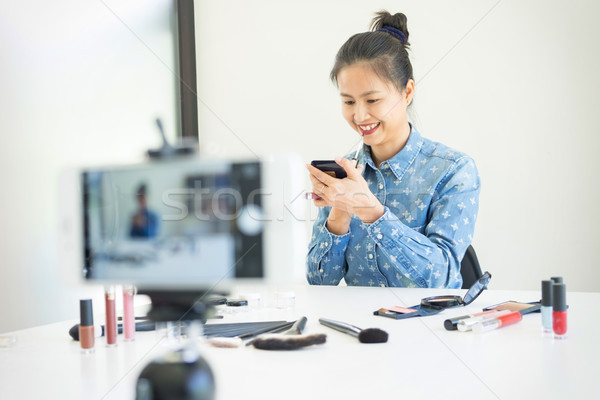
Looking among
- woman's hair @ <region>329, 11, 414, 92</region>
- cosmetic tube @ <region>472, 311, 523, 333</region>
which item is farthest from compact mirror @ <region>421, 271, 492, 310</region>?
woman's hair @ <region>329, 11, 414, 92</region>

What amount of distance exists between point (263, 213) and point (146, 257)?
0.16ft

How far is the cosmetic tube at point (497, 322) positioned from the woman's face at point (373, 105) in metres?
→ 0.55

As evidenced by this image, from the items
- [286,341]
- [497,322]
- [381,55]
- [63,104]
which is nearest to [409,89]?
[381,55]

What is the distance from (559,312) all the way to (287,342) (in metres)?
0.34

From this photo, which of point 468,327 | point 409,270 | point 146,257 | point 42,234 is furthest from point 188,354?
point 409,270

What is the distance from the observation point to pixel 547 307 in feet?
2.35

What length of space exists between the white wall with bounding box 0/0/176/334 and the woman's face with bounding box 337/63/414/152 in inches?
29.6

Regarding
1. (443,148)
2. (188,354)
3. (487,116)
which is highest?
(487,116)

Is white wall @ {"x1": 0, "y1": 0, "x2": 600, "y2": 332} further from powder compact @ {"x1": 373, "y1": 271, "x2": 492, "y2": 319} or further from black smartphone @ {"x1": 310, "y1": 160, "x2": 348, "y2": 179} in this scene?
powder compact @ {"x1": 373, "y1": 271, "x2": 492, "y2": 319}

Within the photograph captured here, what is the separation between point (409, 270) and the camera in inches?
44.7

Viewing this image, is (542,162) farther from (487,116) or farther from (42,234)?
(42,234)

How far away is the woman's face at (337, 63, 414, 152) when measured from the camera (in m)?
1.22

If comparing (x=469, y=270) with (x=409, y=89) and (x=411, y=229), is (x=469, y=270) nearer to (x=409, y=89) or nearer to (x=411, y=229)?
(x=411, y=229)

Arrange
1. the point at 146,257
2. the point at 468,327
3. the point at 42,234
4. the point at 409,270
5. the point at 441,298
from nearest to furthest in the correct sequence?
the point at 146,257 → the point at 42,234 → the point at 468,327 → the point at 441,298 → the point at 409,270
